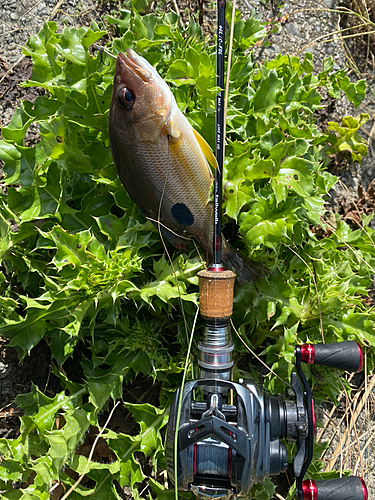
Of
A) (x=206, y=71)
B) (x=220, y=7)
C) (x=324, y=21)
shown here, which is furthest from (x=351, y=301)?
(x=324, y=21)

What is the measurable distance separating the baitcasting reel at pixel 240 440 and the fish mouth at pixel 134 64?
1.46 meters

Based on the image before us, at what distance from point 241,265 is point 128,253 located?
2.12 ft

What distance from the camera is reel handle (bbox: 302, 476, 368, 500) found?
190 cm

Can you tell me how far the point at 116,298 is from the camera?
7.41 ft

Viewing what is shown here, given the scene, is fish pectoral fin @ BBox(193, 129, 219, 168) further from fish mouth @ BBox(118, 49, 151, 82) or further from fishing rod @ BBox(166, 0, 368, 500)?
fish mouth @ BBox(118, 49, 151, 82)

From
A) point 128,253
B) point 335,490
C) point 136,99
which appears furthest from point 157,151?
point 335,490

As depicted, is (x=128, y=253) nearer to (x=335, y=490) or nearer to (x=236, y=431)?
(x=236, y=431)

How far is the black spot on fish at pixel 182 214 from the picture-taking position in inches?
91.2

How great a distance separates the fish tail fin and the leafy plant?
5 cm

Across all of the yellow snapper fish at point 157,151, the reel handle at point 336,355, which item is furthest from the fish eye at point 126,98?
the reel handle at point 336,355

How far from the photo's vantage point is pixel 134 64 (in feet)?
7.22

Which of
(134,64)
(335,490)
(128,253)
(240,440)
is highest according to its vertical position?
(134,64)

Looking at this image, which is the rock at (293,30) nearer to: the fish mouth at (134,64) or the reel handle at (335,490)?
the fish mouth at (134,64)

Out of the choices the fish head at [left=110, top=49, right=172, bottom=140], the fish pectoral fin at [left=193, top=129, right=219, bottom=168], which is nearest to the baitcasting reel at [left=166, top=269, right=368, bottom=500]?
the fish pectoral fin at [left=193, top=129, right=219, bottom=168]
